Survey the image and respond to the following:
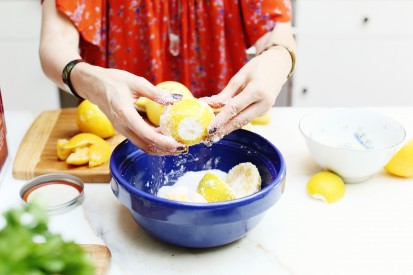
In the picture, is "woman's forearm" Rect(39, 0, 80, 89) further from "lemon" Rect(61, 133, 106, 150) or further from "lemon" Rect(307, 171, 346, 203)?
"lemon" Rect(307, 171, 346, 203)

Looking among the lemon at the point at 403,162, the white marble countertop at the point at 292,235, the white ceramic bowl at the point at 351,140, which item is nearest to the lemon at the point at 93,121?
the white marble countertop at the point at 292,235

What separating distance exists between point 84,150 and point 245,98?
41 centimetres

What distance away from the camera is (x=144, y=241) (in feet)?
2.99

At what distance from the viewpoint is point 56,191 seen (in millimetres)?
1045

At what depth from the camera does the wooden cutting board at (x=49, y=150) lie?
1.10 meters

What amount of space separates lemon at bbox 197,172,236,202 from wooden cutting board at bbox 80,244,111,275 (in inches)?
7.8

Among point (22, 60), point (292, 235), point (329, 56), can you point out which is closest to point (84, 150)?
point (292, 235)

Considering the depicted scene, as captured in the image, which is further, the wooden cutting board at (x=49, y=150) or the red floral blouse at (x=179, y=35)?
the red floral blouse at (x=179, y=35)

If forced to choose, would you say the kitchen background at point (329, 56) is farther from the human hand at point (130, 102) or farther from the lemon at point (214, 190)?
the lemon at point (214, 190)

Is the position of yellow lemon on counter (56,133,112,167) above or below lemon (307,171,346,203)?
above

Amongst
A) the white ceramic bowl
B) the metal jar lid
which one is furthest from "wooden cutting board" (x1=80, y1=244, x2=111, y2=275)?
the white ceramic bowl

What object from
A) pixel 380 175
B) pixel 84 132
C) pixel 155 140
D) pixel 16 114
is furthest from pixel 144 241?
pixel 16 114

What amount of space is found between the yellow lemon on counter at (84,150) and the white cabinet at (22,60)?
4.80 feet

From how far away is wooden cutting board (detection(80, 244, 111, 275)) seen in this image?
811 millimetres
